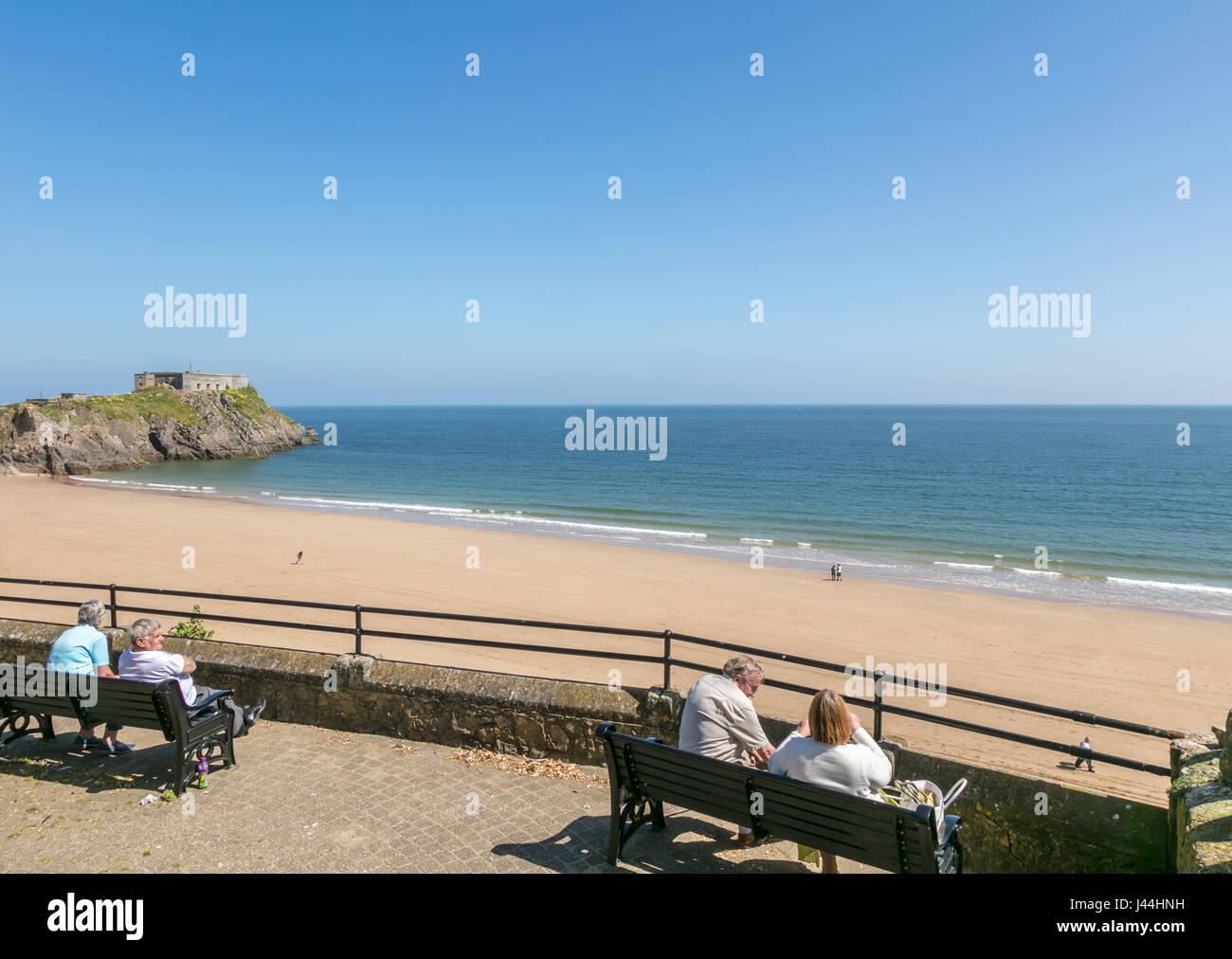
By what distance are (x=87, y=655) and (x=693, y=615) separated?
646 inches

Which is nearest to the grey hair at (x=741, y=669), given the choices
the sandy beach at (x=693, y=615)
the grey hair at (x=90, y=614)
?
the grey hair at (x=90, y=614)

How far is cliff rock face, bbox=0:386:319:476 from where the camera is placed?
64.4m

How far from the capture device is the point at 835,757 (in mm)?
4016

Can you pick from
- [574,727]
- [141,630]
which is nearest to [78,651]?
[141,630]

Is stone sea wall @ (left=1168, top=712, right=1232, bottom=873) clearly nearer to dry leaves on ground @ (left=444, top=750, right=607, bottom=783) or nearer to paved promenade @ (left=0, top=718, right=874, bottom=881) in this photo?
paved promenade @ (left=0, top=718, right=874, bottom=881)

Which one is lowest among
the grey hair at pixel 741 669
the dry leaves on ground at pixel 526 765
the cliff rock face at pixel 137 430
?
the dry leaves on ground at pixel 526 765

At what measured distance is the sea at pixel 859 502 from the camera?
29.5 m

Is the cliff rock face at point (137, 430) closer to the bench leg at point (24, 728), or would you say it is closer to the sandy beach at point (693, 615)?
the sandy beach at point (693, 615)

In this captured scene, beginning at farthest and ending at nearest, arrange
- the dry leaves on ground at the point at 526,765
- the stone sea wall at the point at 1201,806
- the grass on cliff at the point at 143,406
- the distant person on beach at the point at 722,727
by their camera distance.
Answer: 1. the grass on cliff at the point at 143,406
2. the dry leaves on ground at the point at 526,765
3. the distant person on beach at the point at 722,727
4. the stone sea wall at the point at 1201,806

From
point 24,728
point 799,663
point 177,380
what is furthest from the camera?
point 177,380

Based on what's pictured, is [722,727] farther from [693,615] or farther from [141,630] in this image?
[693,615]

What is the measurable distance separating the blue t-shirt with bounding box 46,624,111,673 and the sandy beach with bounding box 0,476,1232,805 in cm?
946
